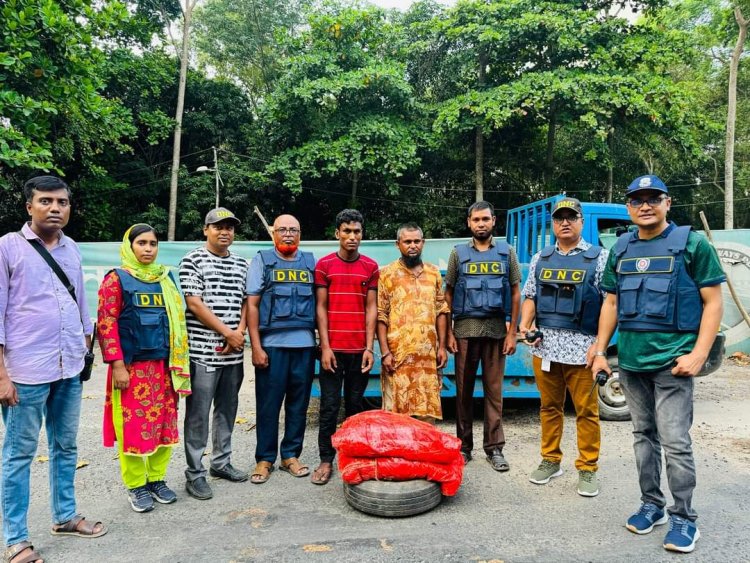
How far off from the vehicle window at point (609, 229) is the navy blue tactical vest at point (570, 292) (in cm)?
187

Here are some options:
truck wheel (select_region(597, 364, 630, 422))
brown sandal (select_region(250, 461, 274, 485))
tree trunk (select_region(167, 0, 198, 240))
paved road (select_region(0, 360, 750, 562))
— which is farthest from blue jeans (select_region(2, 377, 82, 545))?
tree trunk (select_region(167, 0, 198, 240))

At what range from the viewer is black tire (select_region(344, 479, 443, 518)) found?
300 centimetres

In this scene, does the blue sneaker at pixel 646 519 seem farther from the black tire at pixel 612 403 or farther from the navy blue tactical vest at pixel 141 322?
the navy blue tactical vest at pixel 141 322

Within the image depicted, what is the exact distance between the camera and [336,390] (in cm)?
371

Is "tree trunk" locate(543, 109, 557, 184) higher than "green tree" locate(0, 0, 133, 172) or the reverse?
higher

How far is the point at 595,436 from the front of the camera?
132 inches

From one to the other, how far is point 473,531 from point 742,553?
4.42ft

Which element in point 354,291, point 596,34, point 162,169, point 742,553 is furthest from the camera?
point 162,169

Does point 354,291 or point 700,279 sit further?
point 354,291

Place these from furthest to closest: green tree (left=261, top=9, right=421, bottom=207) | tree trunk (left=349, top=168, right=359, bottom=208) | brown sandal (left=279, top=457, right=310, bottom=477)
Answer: tree trunk (left=349, top=168, right=359, bottom=208) < green tree (left=261, top=9, right=421, bottom=207) < brown sandal (left=279, top=457, right=310, bottom=477)

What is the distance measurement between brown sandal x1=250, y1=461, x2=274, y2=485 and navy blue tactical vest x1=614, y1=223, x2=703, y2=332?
8.33ft

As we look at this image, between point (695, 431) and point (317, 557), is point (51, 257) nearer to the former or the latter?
point (317, 557)

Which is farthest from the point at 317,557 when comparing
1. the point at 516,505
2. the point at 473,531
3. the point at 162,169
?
the point at 162,169

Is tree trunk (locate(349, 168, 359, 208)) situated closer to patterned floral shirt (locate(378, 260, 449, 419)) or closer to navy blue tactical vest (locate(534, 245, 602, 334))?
patterned floral shirt (locate(378, 260, 449, 419))
